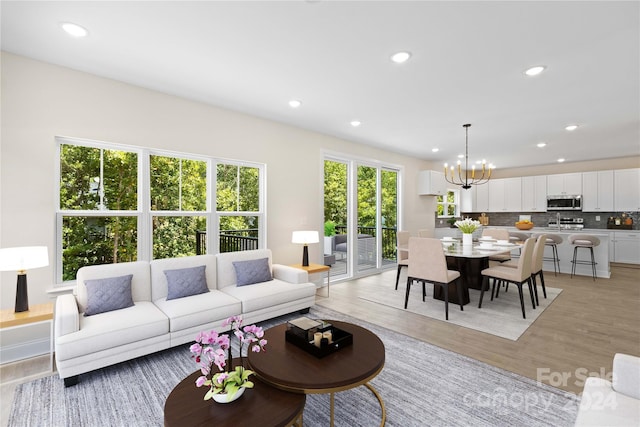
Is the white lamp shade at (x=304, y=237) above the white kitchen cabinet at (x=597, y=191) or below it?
below

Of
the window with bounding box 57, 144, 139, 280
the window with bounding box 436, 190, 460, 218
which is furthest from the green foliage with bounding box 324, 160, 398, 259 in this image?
the window with bounding box 57, 144, 139, 280

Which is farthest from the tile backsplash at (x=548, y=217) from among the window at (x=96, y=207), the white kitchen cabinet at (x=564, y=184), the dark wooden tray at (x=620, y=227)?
the window at (x=96, y=207)

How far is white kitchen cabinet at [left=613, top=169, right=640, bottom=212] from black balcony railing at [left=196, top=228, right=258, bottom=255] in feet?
28.3

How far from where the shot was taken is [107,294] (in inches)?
109

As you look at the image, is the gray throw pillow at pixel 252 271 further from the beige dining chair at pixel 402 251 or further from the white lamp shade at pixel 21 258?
the beige dining chair at pixel 402 251

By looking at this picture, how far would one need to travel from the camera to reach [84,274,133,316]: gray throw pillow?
2721 mm

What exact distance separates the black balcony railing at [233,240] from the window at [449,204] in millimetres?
5937

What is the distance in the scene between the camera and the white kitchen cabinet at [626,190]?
7041 mm

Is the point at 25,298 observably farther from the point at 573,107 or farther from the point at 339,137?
the point at 573,107

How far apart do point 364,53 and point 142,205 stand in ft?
9.65

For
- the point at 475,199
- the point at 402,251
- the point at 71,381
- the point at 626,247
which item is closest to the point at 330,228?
the point at 402,251

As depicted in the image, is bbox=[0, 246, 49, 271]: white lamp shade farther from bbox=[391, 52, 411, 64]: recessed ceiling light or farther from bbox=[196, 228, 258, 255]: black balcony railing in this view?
bbox=[391, 52, 411, 64]: recessed ceiling light

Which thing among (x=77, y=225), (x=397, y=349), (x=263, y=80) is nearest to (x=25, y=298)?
(x=77, y=225)

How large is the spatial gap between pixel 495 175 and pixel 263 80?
8654 mm
